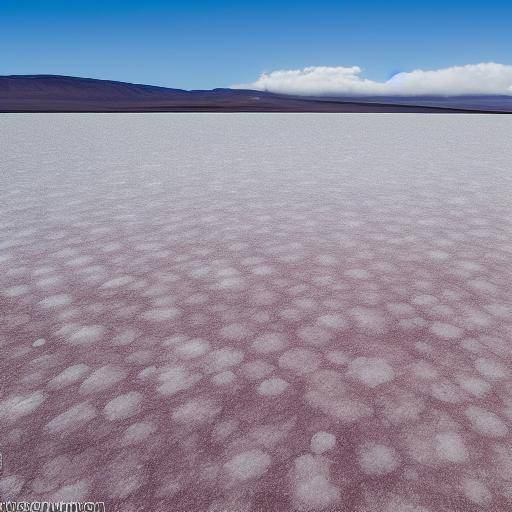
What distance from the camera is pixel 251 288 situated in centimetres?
323

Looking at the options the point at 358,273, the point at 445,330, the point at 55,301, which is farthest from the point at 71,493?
the point at 358,273

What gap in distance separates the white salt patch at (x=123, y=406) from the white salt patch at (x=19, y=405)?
1.08 feet

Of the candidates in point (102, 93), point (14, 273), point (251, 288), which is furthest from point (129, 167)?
point (102, 93)

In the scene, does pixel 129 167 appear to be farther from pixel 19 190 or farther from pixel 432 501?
pixel 432 501

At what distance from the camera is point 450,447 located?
5.69ft

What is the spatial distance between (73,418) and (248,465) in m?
0.81

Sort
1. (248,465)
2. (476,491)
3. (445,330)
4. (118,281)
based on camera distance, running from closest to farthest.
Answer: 1. (476,491)
2. (248,465)
3. (445,330)
4. (118,281)

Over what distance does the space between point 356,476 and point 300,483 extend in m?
0.20

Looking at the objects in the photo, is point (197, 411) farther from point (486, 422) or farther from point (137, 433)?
point (486, 422)

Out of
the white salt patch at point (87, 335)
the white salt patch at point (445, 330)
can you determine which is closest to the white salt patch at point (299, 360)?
the white salt patch at point (445, 330)

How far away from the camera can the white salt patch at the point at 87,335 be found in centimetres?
256

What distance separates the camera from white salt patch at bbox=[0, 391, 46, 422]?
198 cm

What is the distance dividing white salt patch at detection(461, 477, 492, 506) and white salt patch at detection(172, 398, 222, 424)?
3.18ft

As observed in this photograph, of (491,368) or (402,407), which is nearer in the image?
(402,407)
